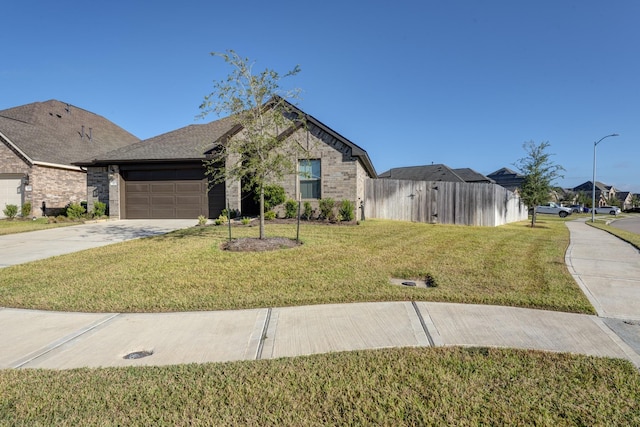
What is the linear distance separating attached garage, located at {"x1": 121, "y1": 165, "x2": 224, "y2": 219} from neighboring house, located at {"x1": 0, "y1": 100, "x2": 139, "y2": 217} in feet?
17.5

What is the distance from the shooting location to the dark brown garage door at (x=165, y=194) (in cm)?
1669

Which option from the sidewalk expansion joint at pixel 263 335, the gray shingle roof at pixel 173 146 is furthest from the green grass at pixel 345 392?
the gray shingle roof at pixel 173 146

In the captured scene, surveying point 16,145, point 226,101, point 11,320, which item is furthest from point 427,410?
point 16,145

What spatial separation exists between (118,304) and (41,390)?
2124 millimetres

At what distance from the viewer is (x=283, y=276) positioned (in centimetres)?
605

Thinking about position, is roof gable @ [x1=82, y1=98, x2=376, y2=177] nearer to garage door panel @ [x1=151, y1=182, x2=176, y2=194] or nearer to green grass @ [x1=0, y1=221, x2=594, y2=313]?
garage door panel @ [x1=151, y1=182, x2=176, y2=194]

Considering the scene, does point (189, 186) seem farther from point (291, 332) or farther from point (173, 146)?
point (291, 332)

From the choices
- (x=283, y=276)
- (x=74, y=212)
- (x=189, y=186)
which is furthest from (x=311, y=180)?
(x=74, y=212)

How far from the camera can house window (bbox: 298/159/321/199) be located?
1495cm

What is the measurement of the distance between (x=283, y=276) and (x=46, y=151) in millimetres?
20573

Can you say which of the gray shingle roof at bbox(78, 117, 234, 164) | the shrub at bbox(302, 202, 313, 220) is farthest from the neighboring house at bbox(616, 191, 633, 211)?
the gray shingle roof at bbox(78, 117, 234, 164)

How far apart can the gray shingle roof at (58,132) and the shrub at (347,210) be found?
1653 centimetres

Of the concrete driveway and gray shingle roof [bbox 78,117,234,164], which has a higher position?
gray shingle roof [bbox 78,117,234,164]

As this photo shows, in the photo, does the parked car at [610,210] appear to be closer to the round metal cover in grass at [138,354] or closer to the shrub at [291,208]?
the shrub at [291,208]
